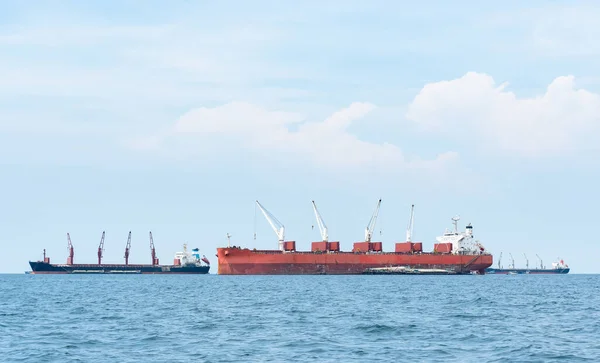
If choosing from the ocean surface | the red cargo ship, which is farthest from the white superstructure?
the ocean surface

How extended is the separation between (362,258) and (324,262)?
8945 millimetres

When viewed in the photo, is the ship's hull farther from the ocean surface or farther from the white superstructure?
the ocean surface

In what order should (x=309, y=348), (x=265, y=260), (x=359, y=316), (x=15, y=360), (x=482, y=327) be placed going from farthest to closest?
1. (x=265, y=260)
2. (x=359, y=316)
3. (x=482, y=327)
4. (x=309, y=348)
5. (x=15, y=360)

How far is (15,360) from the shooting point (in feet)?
111

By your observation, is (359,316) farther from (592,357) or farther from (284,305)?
(592,357)

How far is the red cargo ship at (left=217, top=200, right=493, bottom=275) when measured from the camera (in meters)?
159

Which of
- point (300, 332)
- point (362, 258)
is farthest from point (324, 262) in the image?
point (300, 332)

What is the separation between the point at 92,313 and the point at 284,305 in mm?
16884

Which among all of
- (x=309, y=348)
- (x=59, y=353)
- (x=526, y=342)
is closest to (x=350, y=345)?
(x=309, y=348)

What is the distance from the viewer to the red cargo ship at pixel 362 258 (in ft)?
522

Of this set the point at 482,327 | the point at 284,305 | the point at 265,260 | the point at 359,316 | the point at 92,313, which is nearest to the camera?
the point at 482,327

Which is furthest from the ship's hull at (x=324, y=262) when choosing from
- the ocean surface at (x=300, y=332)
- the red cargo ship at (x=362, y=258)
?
the ocean surface at (x=300, y=332)

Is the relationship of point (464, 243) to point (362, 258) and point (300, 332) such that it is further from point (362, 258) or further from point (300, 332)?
point (300, 332)

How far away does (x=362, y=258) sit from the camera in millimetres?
165375
